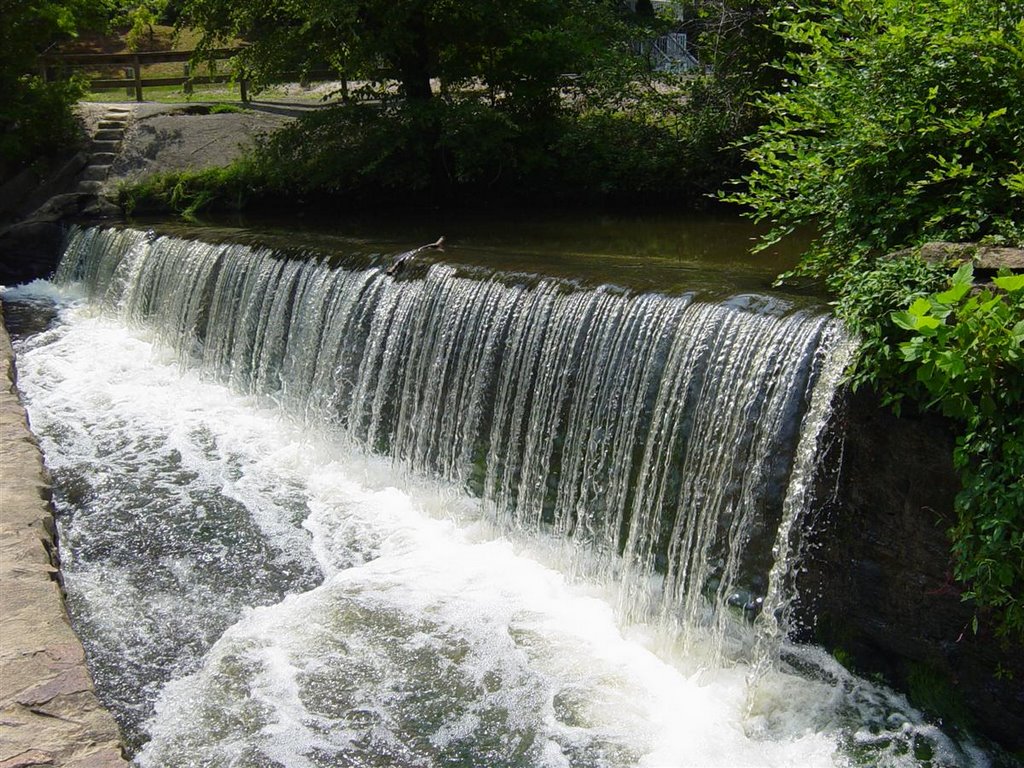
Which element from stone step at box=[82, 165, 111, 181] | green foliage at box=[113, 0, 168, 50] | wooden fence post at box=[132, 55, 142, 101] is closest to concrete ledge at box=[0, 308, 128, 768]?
stone step at box=[82, 165, 111, 181]

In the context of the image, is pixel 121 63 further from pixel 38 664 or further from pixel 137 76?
pixel 38 664

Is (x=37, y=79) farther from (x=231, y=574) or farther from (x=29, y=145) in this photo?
(x=231, y=574)

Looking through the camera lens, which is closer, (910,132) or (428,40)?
(910,132)

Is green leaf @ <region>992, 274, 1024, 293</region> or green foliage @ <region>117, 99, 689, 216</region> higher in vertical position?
green foliage @ <region>117, 99, 689, 216</region>

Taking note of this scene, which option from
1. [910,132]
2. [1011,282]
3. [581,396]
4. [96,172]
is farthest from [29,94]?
[1011,282]

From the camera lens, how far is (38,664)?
4.05m

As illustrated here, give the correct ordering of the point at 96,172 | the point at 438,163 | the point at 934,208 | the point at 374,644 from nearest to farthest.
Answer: the point at 934,208, the point at 374,644, the point at 438,163, the point at 96,172

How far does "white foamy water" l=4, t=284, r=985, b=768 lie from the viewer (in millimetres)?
4887

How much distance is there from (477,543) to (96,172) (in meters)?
11.0

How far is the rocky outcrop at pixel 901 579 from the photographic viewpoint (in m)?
4.72

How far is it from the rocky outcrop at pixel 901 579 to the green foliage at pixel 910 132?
1091 mm

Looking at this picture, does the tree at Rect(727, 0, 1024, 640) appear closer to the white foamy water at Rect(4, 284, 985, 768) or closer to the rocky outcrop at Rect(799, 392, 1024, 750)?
the rocky outcrop at Rect(799, 392, 1024, 750)

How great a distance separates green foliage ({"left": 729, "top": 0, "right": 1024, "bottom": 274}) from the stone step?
1183cm

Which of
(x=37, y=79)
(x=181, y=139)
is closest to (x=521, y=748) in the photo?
(x=181, y=139)
